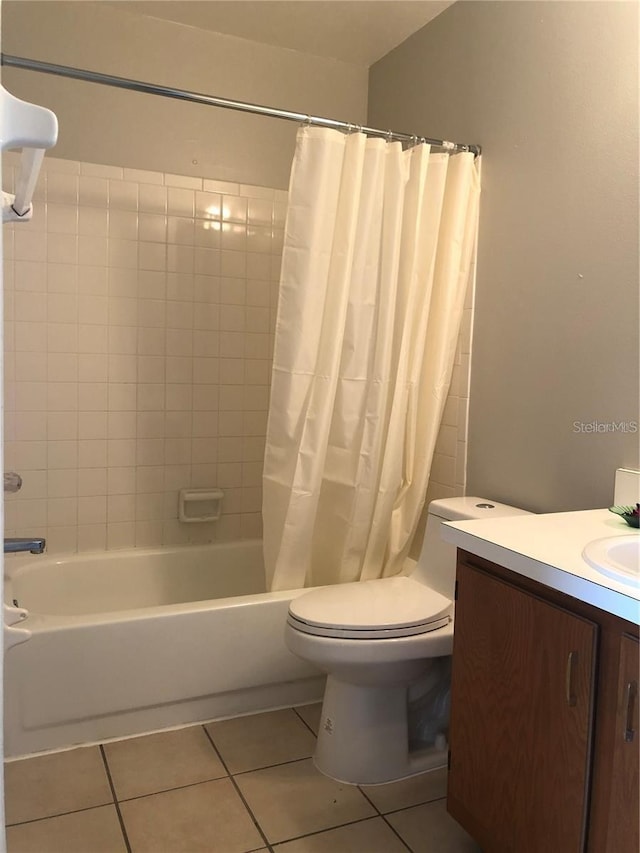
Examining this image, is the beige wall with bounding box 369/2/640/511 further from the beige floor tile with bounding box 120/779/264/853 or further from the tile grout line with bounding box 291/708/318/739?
the beige floor tile with bounding box 120/779/264/853

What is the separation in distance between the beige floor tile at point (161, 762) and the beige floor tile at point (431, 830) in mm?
510

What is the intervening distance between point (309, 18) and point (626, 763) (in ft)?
8.39

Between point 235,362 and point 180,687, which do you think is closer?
point 180,687

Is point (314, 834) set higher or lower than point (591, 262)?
lower

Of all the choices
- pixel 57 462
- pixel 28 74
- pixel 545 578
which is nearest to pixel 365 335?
pixel 545 578

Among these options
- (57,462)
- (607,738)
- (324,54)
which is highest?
(324,54)

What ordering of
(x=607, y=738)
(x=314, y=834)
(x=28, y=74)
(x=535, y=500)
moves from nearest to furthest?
(x=607, y=738)
(x=314, y=834)
(x=535, y=500)
(x=28, y=74)

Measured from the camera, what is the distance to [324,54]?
286cm

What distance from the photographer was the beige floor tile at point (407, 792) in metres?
1.82

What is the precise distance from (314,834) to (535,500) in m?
1.08

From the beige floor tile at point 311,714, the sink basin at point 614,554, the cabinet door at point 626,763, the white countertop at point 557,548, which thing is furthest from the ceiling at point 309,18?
the beige floor tile at point 311,714

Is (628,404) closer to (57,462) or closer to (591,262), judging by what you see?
(591,262)

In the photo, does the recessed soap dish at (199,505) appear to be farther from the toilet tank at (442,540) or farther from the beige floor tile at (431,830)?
the beige floor tile at (431,830)

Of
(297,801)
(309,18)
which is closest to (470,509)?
(297,801)
